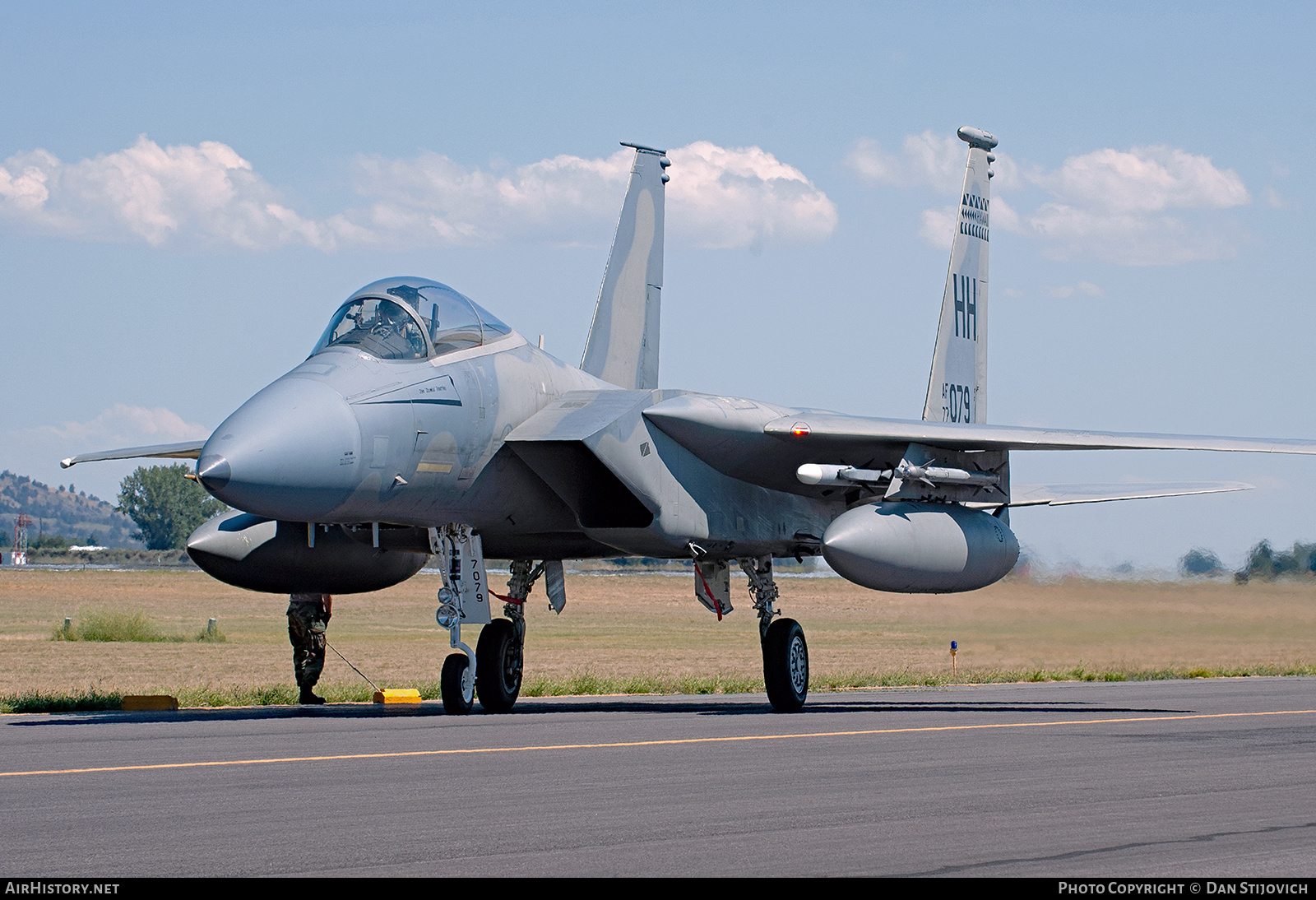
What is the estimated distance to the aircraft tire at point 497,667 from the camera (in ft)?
50.2

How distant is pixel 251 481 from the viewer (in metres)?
11.3

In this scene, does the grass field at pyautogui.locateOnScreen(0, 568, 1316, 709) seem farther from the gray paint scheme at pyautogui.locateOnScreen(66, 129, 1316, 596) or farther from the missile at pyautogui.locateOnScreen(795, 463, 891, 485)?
the missile at pyautogui.locateOnScreen(795, 463, 891, 485)

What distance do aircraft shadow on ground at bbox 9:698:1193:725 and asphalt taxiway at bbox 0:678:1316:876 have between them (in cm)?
34

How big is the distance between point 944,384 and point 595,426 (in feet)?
24.6

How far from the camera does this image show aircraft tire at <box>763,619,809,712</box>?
1600cm

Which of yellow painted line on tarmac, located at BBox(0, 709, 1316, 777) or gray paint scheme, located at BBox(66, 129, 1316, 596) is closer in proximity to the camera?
yellow painted line on tarmac, located at BBox(0, 709, 1316, 777)

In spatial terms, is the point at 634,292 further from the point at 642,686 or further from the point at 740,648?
the point at 740,648

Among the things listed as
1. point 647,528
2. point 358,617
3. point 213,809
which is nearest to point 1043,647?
point 647,528

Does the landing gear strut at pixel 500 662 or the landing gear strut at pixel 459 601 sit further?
the landing gear strut at pixel 500 662

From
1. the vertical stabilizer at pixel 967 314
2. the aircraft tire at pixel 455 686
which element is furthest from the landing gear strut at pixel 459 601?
the vertical stabilizer at pixel 967 314

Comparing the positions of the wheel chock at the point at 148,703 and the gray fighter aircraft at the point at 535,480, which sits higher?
the gray fighter aircraft at the point at 535,480

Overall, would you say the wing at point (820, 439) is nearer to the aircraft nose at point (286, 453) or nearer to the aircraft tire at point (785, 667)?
the aircraft tire at point (785, 667)

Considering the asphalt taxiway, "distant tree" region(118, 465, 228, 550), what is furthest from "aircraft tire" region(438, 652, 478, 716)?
"distant tree" region(118, 465, 228, 550)

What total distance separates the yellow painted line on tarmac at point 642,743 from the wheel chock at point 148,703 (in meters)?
6.03
